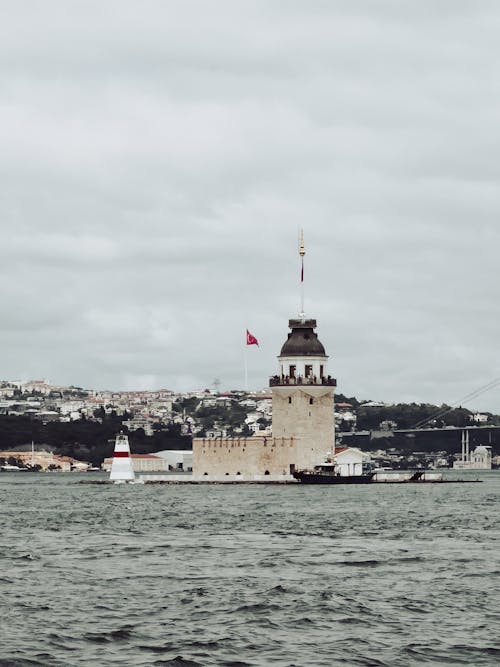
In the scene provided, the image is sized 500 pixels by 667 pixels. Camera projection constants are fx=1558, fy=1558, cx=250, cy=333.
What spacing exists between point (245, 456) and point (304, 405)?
495 cm

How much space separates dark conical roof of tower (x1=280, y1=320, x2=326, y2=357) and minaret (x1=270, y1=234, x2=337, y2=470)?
9 centimetres

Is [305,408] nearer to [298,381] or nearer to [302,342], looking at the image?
[298,381]

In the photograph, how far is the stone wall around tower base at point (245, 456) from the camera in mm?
92625

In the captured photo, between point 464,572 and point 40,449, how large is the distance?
530 ft

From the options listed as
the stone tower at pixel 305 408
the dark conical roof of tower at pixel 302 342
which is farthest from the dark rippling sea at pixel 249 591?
the dark conical roof of tower at pixel 302 342

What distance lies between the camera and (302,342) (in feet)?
311

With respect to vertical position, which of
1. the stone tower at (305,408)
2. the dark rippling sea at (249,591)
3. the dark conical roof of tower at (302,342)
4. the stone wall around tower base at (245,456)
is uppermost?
the dark conical roof of tower at (302,342)

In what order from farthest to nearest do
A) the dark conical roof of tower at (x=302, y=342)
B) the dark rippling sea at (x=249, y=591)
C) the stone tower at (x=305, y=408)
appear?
the dark conical roof of tower at (x=302, y=342)
the stone tower at (x=305, y=408)
the dark rippling sea at (x=249, y=591)

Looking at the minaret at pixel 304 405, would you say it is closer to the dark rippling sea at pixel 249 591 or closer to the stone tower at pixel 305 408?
the stone tower at pixel 305 408

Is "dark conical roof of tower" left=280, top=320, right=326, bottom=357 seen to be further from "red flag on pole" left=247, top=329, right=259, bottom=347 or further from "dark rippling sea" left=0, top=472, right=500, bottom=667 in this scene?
"dark rippling sea" left=0, top=472, right=500, bottom=667

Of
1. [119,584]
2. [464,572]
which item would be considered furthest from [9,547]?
[464,572]

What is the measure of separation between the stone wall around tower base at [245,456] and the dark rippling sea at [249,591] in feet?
132

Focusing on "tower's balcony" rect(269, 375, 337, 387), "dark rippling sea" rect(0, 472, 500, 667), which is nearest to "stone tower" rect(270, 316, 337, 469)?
"tower's balcony" rect(269, 375, 337, 387)

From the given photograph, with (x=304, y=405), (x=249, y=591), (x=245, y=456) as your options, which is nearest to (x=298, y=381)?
(x=304, y=405)
